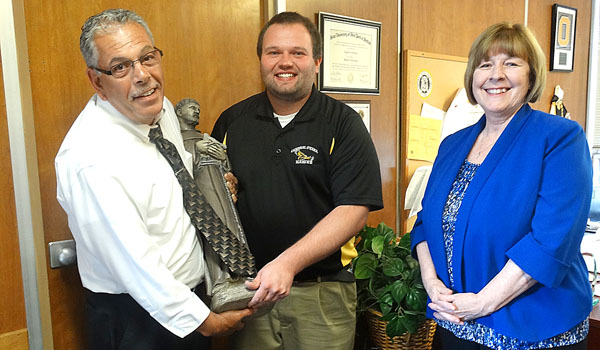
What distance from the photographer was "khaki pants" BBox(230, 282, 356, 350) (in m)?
1.67

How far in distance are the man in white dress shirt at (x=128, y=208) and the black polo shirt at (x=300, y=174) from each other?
30 cm

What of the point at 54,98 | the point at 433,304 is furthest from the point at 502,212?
the point at 54,98

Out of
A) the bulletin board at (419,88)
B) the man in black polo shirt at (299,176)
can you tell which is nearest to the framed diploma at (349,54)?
the bulletin board at (419,88)

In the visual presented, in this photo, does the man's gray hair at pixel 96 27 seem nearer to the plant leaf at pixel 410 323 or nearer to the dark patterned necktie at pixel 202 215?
the dark patterned necktie at pixel 202 215

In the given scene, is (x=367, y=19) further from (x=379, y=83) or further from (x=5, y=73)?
(x=5, y=73)

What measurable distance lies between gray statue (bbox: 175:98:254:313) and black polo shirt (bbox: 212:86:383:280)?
0.10 m

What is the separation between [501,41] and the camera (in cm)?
136

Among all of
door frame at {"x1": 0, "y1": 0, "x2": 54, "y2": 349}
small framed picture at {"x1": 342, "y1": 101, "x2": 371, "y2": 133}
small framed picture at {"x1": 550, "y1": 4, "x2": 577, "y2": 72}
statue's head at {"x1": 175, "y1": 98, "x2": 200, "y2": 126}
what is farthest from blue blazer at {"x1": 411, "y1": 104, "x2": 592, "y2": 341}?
small framed picture at {"x1": 550, "y1": 4, "x2": 577, "y2": 72}

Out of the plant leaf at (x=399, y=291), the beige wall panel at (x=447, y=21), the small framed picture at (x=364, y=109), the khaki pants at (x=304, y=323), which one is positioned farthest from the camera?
the beige wall panel at (x=447, y=21)

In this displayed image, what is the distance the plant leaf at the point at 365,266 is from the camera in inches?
80.4

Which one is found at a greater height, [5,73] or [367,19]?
[367,19]

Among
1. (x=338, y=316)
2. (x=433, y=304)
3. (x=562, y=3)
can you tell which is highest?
(x=562, y=3)

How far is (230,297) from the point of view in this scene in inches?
50.9

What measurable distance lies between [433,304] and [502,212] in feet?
1.18
